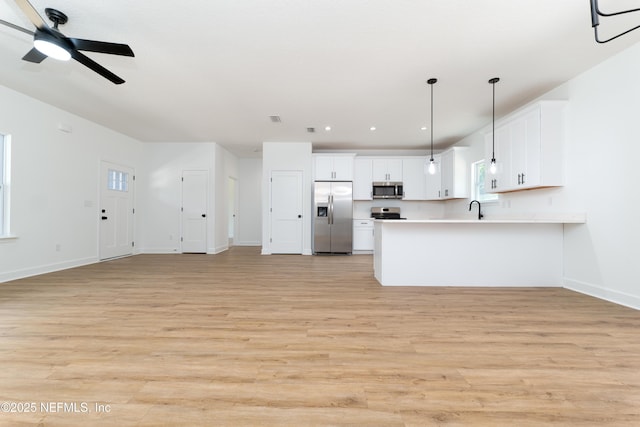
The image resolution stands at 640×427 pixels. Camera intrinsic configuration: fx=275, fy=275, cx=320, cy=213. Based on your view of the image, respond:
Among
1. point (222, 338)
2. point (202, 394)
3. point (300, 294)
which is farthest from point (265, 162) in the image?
point (202, 394)

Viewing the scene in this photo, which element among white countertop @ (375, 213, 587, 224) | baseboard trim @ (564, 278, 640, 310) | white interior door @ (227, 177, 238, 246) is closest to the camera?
baseboard trim @ (564, 278, 640, 310)

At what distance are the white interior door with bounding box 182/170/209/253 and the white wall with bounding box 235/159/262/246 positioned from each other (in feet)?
6.01

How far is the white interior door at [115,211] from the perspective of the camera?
5.63 m

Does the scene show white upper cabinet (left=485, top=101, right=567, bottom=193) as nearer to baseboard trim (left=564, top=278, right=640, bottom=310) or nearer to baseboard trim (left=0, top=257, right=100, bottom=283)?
baseboard trim (left=564, top=278, right=640, bottom=310)

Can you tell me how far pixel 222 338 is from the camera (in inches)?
83.3

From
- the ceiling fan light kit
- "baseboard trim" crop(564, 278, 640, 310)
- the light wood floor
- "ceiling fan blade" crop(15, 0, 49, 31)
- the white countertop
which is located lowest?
the light wood floor

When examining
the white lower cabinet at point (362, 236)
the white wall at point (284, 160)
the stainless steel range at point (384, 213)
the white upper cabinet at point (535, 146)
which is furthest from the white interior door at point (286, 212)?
the white upper cabinet at point (535, 146)

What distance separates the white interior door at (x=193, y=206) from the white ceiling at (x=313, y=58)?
1880 millimetres

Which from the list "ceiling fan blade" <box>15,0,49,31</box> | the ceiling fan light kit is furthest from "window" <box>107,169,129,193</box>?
"ceiling fan blade" <box>15,0,49,31</box>

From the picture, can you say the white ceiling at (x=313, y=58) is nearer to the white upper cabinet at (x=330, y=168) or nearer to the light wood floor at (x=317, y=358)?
the white upper cabinet at (x=330, y=168)

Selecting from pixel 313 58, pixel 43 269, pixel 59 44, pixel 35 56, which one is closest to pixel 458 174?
pixel 313 58

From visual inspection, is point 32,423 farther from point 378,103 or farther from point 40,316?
point 378,103

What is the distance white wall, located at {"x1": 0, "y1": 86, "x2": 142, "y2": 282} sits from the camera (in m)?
3.96

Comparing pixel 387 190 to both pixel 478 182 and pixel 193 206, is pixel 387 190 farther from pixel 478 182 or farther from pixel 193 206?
pixel 193 206
